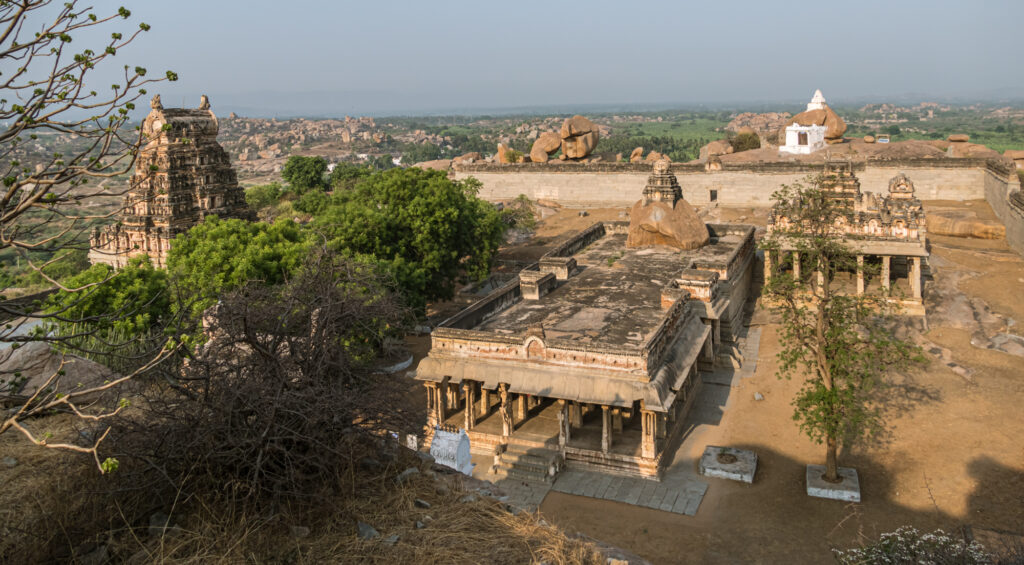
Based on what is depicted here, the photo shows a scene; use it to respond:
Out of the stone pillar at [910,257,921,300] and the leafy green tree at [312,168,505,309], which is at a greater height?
the leafy green tree at [312,168,505,309]

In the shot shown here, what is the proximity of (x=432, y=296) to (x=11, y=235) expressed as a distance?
2365 centimetres

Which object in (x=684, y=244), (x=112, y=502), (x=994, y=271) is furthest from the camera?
(x=994, y=271)

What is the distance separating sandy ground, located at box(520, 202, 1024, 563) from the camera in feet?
49.8

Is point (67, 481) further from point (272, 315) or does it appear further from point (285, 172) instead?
point (285, 172)

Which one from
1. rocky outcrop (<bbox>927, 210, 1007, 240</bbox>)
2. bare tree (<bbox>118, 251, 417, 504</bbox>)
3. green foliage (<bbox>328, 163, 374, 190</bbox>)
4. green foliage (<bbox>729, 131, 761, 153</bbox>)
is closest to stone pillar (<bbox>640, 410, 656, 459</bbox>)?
bare tree (<bbox>118, 251, 417, 504</bbox>)

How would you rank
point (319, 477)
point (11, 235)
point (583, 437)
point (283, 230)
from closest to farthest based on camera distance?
point (11, 235) < point (319, 477) < point (583, 437) < point (283, 230)

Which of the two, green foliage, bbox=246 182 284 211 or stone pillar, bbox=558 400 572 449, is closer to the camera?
stone pillar, bbox=558 400 572 449

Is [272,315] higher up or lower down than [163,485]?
higher up

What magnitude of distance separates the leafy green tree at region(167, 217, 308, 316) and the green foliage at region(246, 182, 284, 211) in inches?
1114

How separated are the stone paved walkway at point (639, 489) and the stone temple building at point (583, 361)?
35 cm

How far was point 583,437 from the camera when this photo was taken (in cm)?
1933

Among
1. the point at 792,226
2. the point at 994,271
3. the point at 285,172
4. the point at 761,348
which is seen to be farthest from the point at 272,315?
the point at 285,172

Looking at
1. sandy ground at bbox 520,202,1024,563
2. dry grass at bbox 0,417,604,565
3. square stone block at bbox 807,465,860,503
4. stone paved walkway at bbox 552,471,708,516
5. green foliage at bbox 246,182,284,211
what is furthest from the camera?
green foliage at bbox 246,182,284,211

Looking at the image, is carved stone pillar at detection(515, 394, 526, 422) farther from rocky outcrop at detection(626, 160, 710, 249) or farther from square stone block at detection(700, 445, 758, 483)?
rocky outcrop at detection(626, 160, 710, 249)
